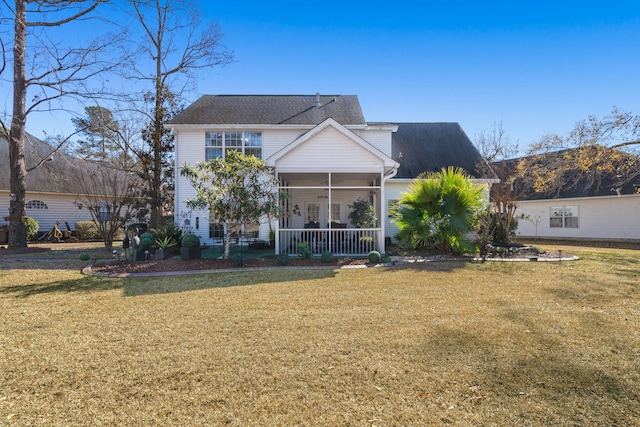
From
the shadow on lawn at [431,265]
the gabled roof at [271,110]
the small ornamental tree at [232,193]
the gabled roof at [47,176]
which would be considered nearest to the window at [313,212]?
Answer: the gabled roof at [271,110]

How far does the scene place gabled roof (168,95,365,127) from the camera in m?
16.2

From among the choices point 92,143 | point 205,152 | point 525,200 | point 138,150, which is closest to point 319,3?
point 205,152

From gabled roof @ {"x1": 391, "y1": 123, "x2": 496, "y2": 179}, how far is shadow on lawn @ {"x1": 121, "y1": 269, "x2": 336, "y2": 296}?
10.7m

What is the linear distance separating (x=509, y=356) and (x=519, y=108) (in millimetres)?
20581

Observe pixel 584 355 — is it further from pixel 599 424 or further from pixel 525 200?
pixel 525 200

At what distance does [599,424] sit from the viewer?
2588mm

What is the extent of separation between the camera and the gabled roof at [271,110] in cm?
1620

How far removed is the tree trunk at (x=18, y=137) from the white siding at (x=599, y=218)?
1194 inches

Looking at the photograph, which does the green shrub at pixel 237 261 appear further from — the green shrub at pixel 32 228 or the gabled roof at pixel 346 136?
the green shrub at pixel 32 228

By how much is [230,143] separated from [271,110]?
314 centimetres

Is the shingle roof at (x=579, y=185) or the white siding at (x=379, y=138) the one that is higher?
the white siding at (x=379, y=138)

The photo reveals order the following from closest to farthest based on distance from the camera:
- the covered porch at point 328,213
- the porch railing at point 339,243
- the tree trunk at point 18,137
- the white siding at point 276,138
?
the covered porch at point 328,213, the porch railing at point 339,243, the tree trunk at point 18,137, the white siding at point 276,138

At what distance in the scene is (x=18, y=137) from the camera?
1478cm

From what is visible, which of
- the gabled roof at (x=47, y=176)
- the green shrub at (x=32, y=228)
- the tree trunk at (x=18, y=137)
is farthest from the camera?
the gabled roof at (x=47, y=176)
